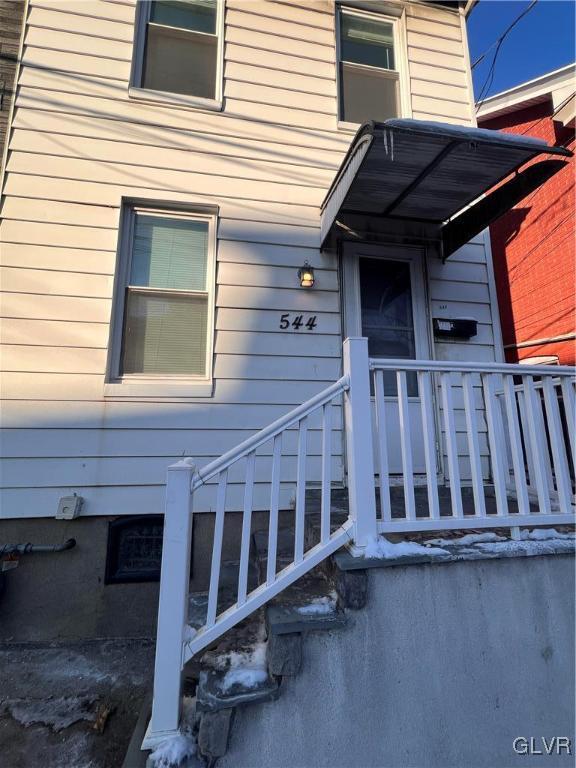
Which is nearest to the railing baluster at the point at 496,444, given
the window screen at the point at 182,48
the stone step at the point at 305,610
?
the stone step at the point at 305,610

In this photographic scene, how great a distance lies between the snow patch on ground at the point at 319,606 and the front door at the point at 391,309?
1617 mm

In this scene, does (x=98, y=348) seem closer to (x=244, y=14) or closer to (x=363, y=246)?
(x=363, y=246)

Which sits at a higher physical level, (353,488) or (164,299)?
(164,299)

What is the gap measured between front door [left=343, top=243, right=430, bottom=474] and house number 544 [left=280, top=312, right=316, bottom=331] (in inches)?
12.0

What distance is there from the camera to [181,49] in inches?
130

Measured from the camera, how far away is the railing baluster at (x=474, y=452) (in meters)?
1.86

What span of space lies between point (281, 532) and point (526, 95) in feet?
26.7

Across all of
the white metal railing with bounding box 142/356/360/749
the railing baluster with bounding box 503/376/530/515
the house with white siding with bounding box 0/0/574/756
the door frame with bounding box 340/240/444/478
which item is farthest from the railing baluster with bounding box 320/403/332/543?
the door frame with bounding box 340/240/444/478

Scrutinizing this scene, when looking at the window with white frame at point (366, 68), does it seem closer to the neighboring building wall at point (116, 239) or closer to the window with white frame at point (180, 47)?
the neighboring building wall at point (116, 239)

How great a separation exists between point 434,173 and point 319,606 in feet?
8.99

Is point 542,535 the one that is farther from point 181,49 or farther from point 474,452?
point 181,49

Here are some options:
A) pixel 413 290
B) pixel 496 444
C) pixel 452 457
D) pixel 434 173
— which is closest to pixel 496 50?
pixel 434 173

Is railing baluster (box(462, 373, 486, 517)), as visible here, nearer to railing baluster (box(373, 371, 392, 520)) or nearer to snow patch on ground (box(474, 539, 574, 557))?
snow patch on ground (box(474, 539, 574, 557))

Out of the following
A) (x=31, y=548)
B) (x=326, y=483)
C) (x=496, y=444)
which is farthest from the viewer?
(x=31, y=548)
